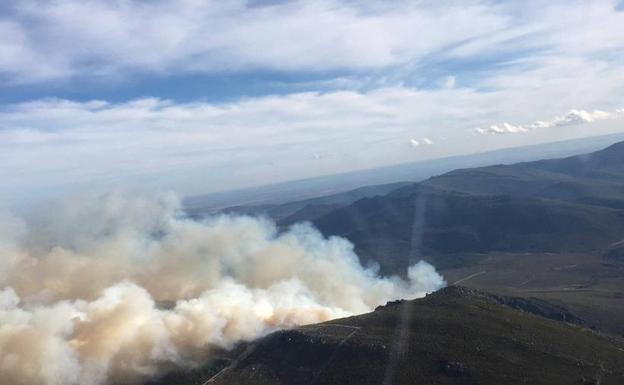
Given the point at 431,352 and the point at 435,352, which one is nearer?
the point at 435,352

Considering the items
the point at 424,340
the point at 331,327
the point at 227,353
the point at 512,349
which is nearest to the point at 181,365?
the point at 227,353

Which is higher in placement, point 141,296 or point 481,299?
point 141,296

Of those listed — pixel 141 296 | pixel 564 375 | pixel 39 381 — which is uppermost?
pixel 141 296

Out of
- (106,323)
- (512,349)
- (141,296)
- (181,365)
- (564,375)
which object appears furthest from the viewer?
(141,296)

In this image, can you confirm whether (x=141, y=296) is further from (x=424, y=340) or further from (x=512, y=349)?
(x=512, y=349)

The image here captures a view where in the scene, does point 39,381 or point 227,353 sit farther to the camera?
point 227,353

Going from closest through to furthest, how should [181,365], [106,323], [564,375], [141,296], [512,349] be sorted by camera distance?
[564,375]
[512,349]
[181,365]
[106,323]
[141,296]

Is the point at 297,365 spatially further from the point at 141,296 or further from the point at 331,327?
the point at 141,296
